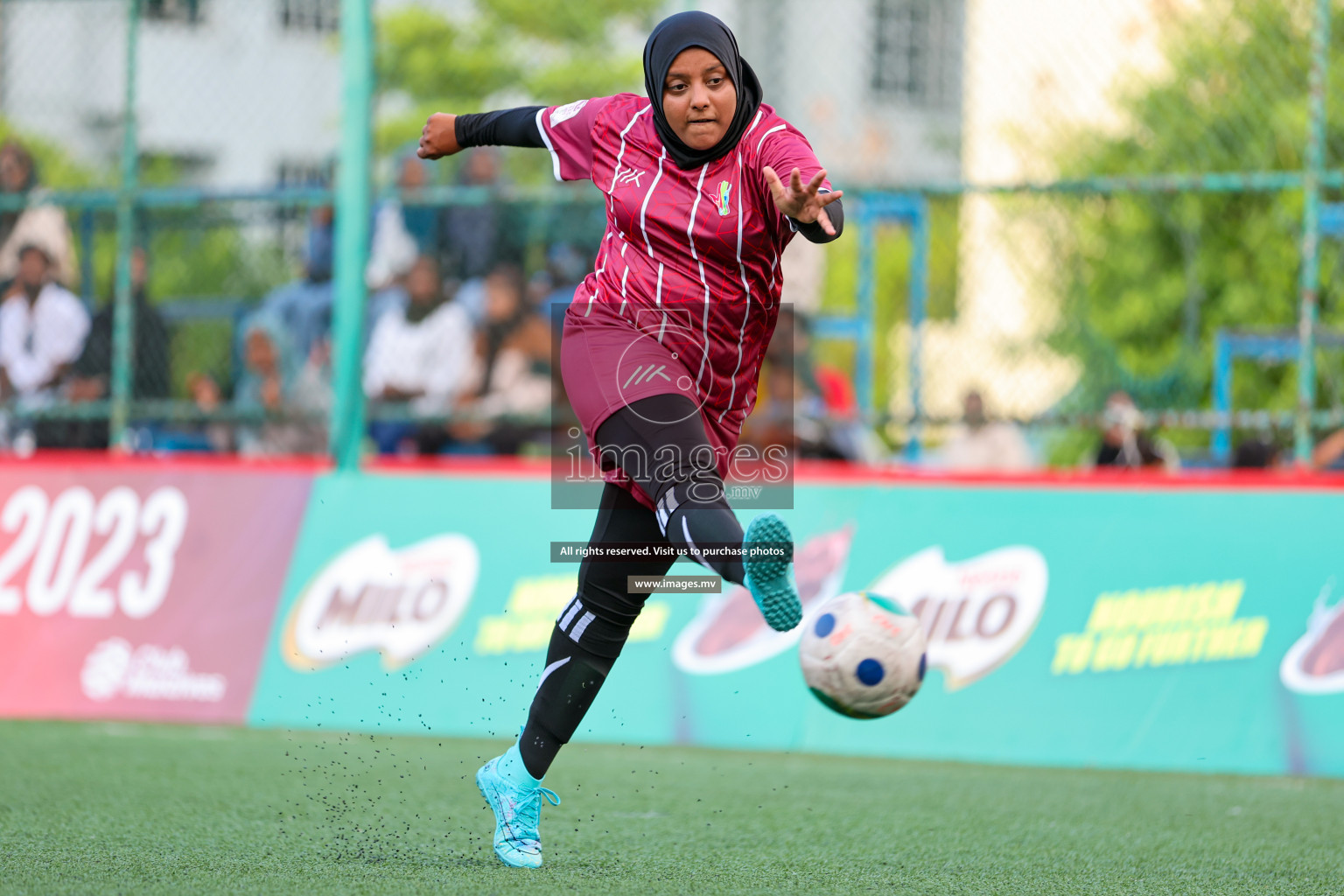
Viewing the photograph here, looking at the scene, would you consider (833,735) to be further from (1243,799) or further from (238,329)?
(238,329)

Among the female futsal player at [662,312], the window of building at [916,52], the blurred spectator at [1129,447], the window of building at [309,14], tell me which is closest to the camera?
the female futsal player at [662,312]

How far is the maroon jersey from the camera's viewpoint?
3908mm

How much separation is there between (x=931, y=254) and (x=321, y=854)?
5614 millimetres

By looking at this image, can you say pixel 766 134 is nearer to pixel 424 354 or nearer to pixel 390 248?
pixel 424 354

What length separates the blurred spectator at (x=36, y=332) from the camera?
28.7 feet

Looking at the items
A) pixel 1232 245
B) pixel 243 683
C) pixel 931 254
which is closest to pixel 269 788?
pixel 243 683

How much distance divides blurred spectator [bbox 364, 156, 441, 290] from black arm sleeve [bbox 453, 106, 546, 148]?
176 inches

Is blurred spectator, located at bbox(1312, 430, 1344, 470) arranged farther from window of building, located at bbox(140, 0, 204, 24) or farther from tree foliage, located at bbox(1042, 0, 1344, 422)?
window of building, located at bbox(140, 0, 204, 24)

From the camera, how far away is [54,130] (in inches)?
414

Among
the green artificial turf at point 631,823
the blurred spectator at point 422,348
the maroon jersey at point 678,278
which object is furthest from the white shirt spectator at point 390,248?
the maroon jersey at point 678,278

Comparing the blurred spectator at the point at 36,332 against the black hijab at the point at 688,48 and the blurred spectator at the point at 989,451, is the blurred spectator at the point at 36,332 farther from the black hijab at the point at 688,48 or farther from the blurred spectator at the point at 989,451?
the black hijab at the point at 688,48

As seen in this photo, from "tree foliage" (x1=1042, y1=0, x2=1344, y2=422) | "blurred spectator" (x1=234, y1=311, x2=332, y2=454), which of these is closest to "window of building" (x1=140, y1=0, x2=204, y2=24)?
"blurred spectator" (x1=234, y1=311, x2=332, y2=454)

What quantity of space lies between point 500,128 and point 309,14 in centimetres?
606

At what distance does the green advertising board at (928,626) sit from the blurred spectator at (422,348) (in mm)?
1511
